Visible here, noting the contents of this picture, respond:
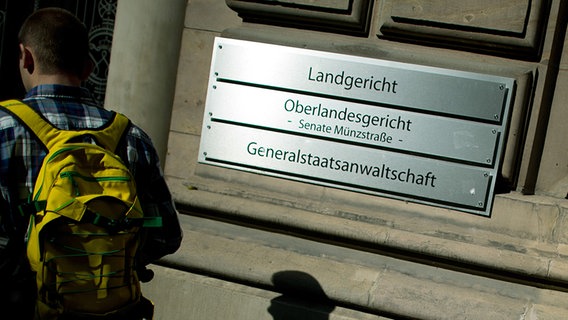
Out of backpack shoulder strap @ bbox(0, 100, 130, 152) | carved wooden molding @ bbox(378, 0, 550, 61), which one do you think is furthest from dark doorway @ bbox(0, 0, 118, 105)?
backpack shoulder strap @ bbox(0, 100, 130, 152)

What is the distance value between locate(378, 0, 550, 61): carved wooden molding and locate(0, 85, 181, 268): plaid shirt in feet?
6.40

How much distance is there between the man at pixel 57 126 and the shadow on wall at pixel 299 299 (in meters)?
1.43

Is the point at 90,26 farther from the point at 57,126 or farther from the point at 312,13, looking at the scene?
the point at 57,126

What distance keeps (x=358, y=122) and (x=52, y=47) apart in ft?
6.82

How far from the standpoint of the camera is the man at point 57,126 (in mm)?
2104

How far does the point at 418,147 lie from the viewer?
392 centimetres

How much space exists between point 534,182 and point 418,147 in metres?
0.63

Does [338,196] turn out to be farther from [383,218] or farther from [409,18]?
[409,18]

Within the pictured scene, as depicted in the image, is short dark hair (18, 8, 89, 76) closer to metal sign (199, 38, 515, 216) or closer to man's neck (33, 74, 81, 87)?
man's neck (33, 74, 81, 87)

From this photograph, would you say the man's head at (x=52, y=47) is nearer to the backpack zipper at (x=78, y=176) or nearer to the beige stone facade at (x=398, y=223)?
the backpack zipper at (x=78, y=176)

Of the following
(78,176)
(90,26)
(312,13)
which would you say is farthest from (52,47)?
(90,26)

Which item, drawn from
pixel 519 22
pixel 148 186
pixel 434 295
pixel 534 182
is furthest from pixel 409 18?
pixel 148 186

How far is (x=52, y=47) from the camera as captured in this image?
2.22 m

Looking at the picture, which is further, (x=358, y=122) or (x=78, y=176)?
(x=358, y=122)
